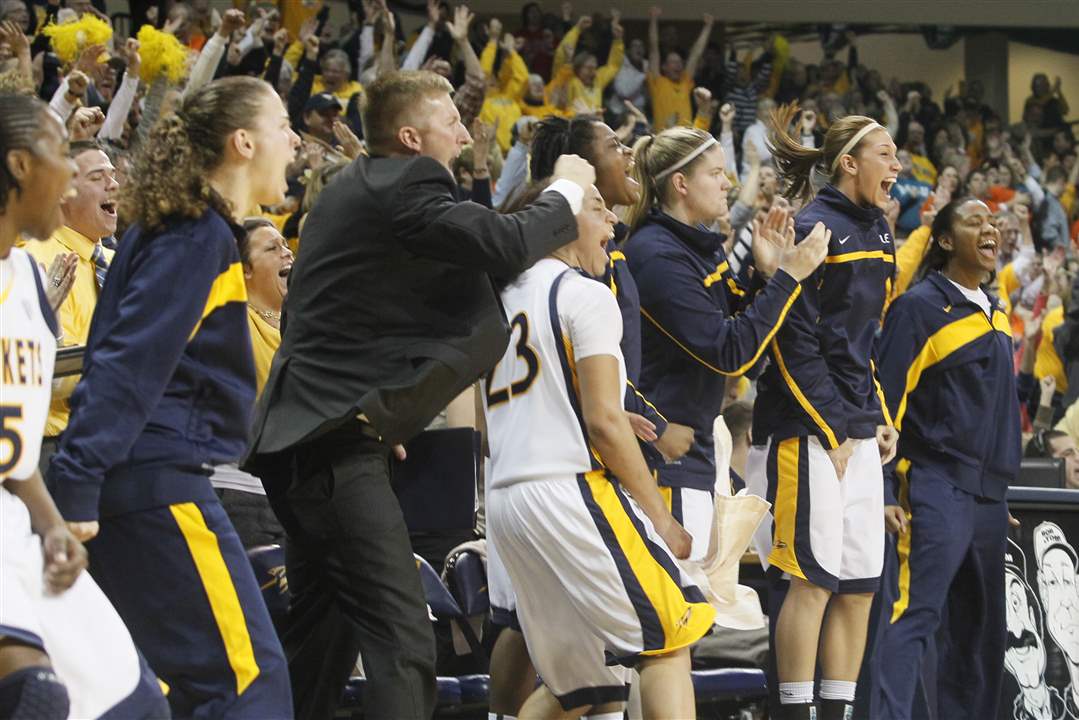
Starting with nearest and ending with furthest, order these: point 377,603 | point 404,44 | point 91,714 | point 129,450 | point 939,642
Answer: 1. point 91,714
2. point 129,450
3. point 377,603
4. point 939,642
5. point 404,44

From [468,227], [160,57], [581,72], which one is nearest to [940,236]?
[468,227]

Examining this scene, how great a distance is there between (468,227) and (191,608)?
1.17 meters

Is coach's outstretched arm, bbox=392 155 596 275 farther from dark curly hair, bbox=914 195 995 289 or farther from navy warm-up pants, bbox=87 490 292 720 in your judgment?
dark curly hair, bbox=914 195 995 289

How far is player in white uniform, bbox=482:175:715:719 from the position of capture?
155 inches

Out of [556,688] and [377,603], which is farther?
[556,688]

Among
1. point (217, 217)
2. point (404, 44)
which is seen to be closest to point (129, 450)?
point (217, 217)

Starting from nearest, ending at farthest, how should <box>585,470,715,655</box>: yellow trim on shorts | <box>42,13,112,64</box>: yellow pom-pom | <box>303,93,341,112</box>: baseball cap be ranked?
<box>585,470,715,655</box>: yellow trim on shorts → <box>42,13,112,64</box>: yellow pom-pom → <box>303,93,341,112</box>: baseball cap

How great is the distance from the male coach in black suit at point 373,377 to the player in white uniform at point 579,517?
Answer: 21 cm

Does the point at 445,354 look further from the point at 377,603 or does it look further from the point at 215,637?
the point at 215,637

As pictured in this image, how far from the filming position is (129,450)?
320 cm

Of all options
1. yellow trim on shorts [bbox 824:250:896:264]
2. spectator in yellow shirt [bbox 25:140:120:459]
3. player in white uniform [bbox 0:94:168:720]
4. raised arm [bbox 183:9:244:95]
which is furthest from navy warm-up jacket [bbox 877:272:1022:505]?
raised arm [bbox 183:9:244:95]

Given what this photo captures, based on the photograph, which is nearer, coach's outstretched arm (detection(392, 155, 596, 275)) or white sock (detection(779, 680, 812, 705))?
coach's outstretched arm (detection(392, 155, 596, 275))

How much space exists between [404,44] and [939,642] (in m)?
9.56

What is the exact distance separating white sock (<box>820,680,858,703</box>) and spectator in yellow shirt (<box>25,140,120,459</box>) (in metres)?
2.82
